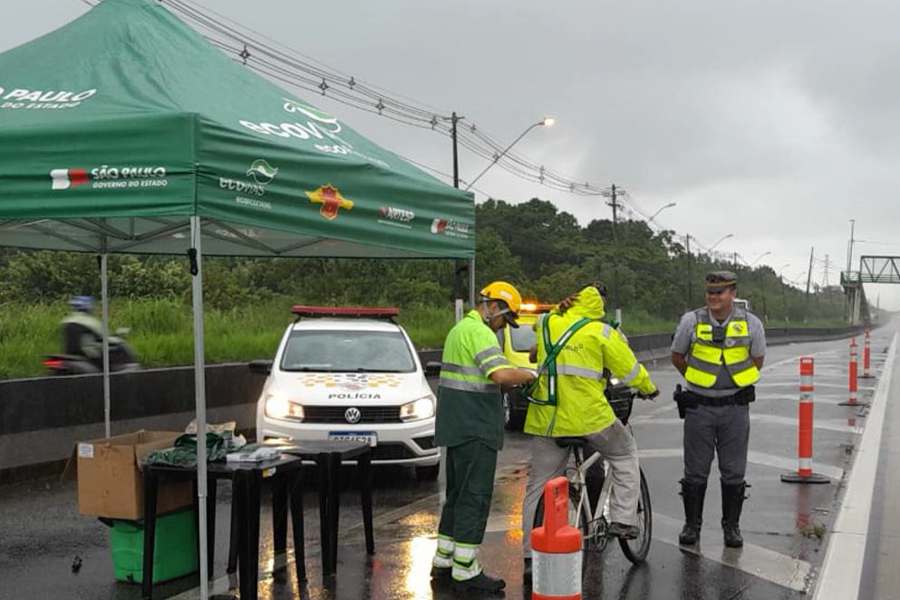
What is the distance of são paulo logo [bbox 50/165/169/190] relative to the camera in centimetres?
523

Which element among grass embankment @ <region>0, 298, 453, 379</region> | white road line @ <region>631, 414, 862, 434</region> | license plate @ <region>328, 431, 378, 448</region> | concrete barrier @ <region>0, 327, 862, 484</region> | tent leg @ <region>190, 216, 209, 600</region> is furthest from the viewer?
white road line @ <region>631, 414, 862, 434</region>

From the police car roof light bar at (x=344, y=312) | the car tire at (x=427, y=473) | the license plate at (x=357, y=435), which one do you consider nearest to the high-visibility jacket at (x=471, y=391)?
the license plate at (x=357, y=435)

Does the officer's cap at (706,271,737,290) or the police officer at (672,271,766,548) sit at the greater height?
the officer's cap at (706,271,737,290)

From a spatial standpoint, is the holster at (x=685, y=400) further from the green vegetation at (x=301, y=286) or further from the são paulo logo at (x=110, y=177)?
the são paulo logo at (x=110, y=177)

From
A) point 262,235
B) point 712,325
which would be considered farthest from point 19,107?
point 712,325

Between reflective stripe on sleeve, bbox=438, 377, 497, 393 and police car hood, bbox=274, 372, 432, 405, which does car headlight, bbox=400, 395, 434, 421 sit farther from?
reflective stripe on sleeve, bbox=438, 377, 497, 393

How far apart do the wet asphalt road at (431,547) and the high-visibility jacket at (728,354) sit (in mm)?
1321

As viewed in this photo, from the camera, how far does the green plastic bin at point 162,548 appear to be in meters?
6.11

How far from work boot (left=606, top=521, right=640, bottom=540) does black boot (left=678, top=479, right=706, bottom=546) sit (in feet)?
3.57

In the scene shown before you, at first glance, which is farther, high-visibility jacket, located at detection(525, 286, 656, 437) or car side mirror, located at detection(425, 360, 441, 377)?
car side mirror, located at detection(425, 360, 441, 377)

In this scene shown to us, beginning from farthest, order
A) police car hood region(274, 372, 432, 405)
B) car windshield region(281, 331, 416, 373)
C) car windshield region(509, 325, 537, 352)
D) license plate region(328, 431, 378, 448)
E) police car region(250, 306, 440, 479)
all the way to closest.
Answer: car windshield region(509, 325, 537, 352), car windshield region(281, 331, 416, 373), police car hood region(274, 372, 432, 405), police car region(250, 306, 440, 479), license plate region(328, 431, 378, 448)

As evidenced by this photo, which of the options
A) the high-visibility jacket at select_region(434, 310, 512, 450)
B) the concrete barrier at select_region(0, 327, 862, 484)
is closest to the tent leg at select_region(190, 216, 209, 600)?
the high-visibility jacket at select_region(434, 310, 512, 450)

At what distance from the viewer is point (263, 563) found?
6859mm

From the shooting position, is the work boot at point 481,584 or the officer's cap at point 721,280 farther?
the officer's cap at point 721,280
